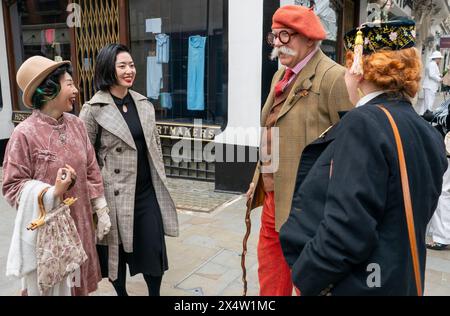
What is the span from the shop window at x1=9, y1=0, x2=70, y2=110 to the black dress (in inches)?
227

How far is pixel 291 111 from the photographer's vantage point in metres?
2.29

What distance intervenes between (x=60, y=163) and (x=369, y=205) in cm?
163

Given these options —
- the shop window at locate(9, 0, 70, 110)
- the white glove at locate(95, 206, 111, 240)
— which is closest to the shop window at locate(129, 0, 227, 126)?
the shop window at locate(9, 0, 70, 110)

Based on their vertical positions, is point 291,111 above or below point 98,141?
above

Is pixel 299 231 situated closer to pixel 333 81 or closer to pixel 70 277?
pixel 333 81

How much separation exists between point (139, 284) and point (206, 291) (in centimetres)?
59

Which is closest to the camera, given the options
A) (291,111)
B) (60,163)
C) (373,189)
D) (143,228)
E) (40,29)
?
(373,189)

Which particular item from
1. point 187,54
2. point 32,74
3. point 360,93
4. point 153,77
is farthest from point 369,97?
point 153,77

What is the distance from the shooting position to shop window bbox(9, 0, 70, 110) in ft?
25.2

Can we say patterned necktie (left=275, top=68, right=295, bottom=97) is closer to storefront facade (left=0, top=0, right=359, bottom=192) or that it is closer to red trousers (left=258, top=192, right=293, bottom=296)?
red trousers (left=258, top=192, right=293, bottom=296)

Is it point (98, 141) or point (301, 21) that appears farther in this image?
point (98, 141)

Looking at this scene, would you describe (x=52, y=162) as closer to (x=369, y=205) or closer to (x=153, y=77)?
(x=369, y=205)
